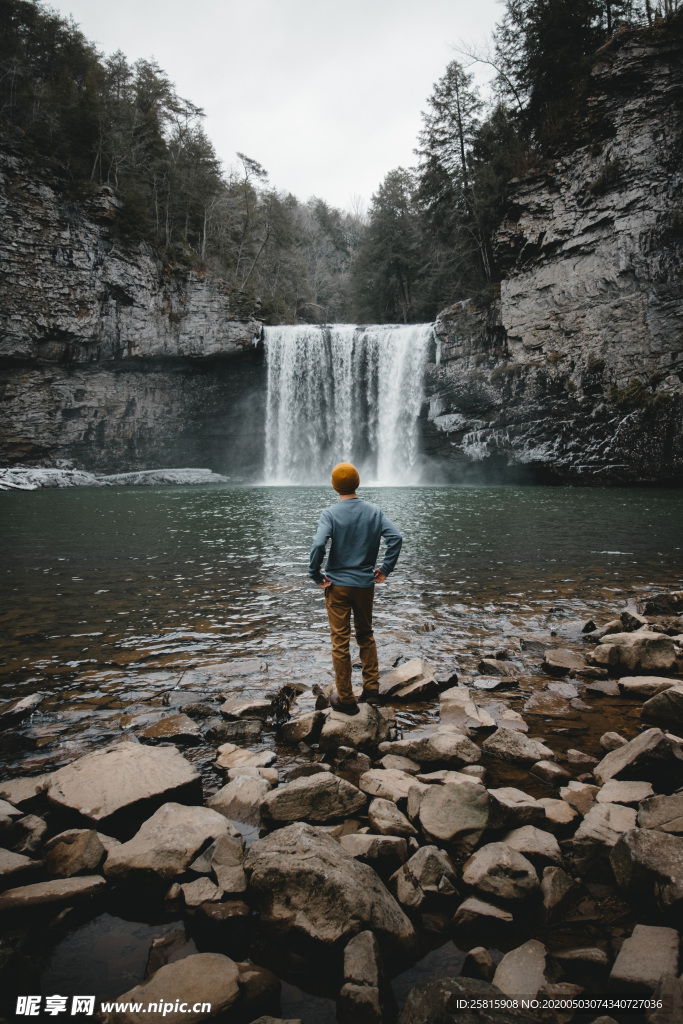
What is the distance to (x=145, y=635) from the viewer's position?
6066 mm

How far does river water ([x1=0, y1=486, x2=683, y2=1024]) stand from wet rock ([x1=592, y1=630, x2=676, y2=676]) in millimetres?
685

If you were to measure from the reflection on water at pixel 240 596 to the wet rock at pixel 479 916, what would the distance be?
282cm

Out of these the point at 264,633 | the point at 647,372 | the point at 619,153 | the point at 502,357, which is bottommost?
the point at 264,633

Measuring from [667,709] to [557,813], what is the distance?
5.46 feet

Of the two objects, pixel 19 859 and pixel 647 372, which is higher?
pixel 647 372

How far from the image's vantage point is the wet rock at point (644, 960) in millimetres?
1703

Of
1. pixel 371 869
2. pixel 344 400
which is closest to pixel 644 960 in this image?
pixel 371 869

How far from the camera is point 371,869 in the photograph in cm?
223

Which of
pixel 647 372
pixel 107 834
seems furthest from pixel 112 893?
pixel 647 372

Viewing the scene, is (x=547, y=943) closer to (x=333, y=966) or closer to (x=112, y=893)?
(x=333, y=966)

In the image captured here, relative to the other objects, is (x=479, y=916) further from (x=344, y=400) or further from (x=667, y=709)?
(x=344, y=400)

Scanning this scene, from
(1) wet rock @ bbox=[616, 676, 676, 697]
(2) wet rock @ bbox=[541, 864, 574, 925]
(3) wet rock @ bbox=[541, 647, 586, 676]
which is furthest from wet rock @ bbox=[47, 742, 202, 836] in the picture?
(1) wet rock @ bbox=[616, 676, 676, 697]

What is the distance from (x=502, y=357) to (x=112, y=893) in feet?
104

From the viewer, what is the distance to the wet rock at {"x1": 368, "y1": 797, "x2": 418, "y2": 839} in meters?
2.61
